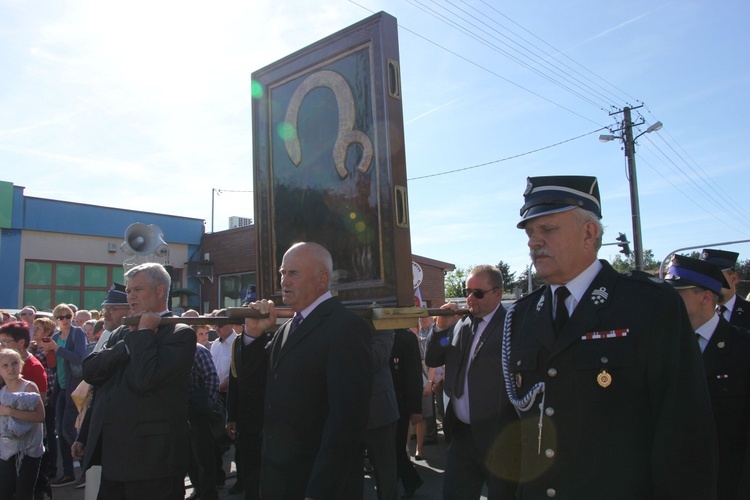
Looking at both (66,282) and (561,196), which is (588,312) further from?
(66,282)

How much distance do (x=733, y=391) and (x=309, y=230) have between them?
2447 mm

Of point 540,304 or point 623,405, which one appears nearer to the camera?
point 623,405

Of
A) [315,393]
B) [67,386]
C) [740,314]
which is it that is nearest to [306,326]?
[315,393]

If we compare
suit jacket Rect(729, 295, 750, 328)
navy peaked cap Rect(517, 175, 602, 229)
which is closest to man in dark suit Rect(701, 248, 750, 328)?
suit jacket Rect(729, 295, 750, 328)

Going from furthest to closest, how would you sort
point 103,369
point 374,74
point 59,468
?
point 59,468
point 103,369
point 374,74

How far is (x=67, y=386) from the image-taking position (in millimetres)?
6625

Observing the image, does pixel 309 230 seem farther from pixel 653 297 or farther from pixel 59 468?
pixel 59 468

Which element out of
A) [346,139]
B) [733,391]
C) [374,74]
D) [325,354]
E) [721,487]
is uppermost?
[374,74]

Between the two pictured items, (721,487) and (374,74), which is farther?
(374,74)

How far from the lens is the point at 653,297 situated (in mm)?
1942

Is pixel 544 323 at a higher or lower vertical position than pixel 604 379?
higher

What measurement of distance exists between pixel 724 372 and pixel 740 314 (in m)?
1.92

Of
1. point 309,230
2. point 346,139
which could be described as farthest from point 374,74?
point 309,230

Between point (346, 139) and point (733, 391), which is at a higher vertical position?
point (346, 139)
